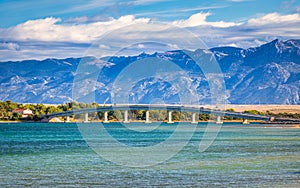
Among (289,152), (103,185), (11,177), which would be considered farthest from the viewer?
(289,152)

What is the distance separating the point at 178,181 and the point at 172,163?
45.6 feet

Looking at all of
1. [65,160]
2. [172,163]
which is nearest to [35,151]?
[65,160]

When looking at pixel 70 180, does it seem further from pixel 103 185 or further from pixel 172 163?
pixel 172 163

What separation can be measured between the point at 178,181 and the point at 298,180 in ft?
27.3

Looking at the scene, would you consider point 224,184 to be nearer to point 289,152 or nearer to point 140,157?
point 140,157

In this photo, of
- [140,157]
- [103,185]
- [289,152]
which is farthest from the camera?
[289,152]

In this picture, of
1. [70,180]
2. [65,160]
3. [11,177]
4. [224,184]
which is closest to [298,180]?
[224,184]

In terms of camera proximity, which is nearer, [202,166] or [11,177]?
[11,177]

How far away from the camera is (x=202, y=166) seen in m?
58.5

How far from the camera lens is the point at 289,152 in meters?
75.3

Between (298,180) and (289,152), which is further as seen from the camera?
(289,152)

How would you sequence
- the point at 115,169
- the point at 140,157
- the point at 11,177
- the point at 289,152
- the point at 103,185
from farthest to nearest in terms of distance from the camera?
the point at 289,152
the point at 140,157
the point at 115,169
the point at 11,177
the point at 103,185

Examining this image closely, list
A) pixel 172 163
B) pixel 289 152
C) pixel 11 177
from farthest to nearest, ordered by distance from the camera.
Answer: pixel 289 152, pixel 172 163, pixel 11 177

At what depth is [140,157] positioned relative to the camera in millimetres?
68938
